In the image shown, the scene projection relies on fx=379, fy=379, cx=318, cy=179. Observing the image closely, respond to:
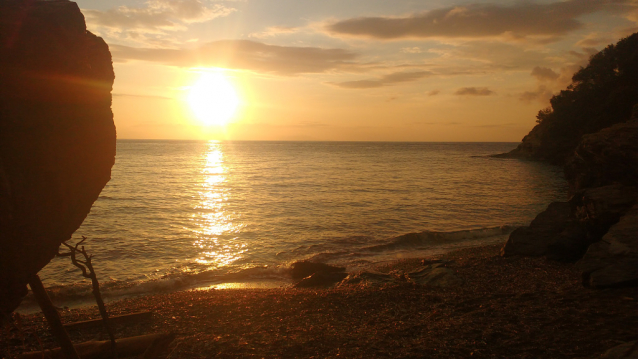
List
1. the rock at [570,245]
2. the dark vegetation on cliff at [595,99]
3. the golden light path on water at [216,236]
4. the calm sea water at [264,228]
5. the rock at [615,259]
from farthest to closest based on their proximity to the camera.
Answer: the dark vegetation on cliff at [595,99]
the golden light path on water at [216,236]
the calm sea water at [264,228]
the rock at [570,245]
the rock at [615,259]

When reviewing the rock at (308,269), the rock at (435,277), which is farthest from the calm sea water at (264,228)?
the rock at (435,277)

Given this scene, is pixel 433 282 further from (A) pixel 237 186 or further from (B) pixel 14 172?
(A) pixel 237 186

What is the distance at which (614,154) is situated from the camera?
1223 cm

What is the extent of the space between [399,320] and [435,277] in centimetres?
331

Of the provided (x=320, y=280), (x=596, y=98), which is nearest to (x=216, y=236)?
(x=320, y=280)

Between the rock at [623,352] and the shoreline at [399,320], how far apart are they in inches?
17.5

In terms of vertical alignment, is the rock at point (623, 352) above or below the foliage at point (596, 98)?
below

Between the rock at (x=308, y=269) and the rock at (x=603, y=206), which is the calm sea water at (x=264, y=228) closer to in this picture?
the rock at (x=308, y=269)

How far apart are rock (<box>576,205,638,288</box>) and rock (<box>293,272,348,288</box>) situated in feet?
23.1

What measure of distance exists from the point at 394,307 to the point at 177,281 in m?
8.15

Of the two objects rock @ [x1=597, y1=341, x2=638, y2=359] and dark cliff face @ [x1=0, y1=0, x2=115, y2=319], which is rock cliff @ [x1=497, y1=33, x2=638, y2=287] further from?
dark cliff face @ [x1=0, y1=0, x2=115, y2=319]

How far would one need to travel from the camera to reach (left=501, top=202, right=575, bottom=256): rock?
12.9m

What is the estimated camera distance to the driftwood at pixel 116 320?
27.8 ft

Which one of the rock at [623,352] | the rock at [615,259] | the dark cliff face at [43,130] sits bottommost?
the rock at [623,352]
